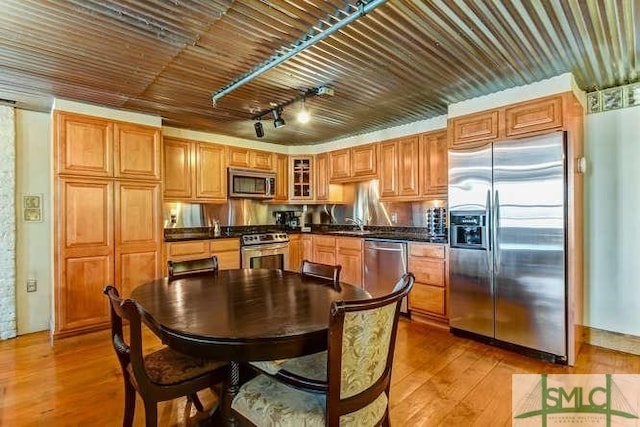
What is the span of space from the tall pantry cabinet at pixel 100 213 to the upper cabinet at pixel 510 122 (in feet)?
10.9

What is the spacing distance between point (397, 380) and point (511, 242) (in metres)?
1.58

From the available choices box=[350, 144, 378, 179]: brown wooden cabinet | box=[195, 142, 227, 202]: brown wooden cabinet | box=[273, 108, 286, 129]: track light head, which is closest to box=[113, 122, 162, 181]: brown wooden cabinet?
box=[195, 142, 227, 202]: brown wooden cabinet

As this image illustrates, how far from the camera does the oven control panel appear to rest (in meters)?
4.61

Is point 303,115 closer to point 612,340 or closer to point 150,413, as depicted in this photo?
point 150,413

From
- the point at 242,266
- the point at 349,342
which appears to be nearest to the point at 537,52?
the point at 349,342

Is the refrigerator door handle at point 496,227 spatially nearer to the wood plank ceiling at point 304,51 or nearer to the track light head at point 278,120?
the wood plank ceiling at point 304,51

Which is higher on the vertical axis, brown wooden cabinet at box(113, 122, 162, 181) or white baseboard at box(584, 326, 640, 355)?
brown wooden cabinet at box(113, 122, 162, 181)

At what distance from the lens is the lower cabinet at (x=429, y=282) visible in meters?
3.59

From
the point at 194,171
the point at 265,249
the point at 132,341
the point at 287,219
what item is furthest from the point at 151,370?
the point at 287,219

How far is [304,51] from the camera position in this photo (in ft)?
7.89

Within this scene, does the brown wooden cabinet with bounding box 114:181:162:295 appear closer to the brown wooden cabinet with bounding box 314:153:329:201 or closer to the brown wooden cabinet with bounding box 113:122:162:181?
the brown wooden cabinet with bounding box 113:122:162:181

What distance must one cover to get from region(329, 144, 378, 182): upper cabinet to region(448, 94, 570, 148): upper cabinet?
4.53 ft

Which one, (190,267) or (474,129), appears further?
(474,129)

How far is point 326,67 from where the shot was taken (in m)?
2.67
